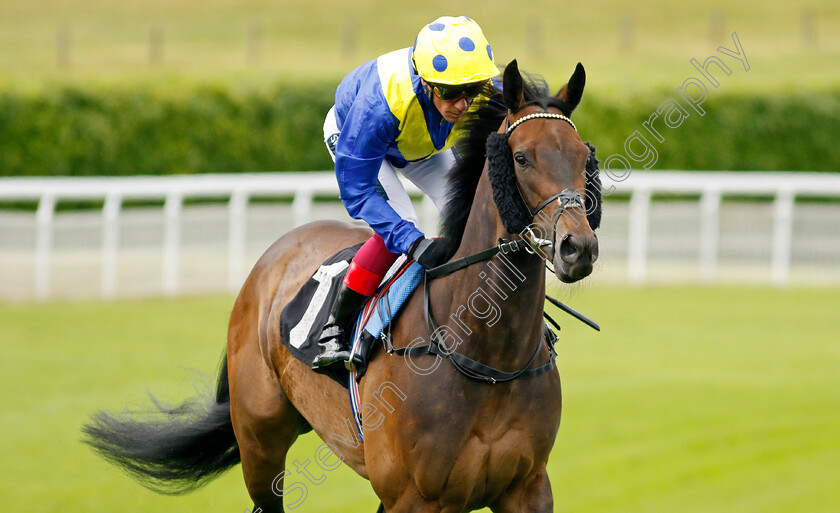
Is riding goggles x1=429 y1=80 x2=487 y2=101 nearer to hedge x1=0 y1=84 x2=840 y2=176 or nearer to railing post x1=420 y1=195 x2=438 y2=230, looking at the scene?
railing post x1=420 y1=195 x2=438 y2=230

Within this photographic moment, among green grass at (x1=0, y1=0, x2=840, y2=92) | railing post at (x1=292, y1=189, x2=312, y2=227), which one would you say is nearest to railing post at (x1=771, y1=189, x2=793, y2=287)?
railing post at (x1=292, y1=189, x2=312, y2=227)

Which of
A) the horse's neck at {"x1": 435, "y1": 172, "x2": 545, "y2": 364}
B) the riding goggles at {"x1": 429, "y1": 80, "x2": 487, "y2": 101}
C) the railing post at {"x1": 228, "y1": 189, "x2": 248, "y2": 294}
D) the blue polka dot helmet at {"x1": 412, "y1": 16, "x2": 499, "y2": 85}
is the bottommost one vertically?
the railing post at {"x1": 228, "y1": 189, "x2": 248, "y2": 294}

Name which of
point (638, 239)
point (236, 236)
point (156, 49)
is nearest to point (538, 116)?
point (236, 236)

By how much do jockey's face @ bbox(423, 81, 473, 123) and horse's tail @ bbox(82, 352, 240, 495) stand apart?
183cm

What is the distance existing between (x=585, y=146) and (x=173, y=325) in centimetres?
743

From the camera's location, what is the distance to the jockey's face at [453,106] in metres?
3.10

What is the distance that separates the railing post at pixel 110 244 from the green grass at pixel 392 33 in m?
15.5

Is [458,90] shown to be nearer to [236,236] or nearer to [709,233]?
[236,236]

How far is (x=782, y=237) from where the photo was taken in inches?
476

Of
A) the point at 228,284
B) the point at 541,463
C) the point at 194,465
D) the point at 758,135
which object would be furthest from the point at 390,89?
the point at 758,135

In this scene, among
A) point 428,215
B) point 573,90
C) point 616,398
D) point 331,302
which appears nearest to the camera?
point 573,90

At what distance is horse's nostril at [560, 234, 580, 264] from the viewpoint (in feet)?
8.20

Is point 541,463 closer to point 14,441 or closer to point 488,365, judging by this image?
point 488,365

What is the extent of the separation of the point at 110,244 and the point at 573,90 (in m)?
8.62
